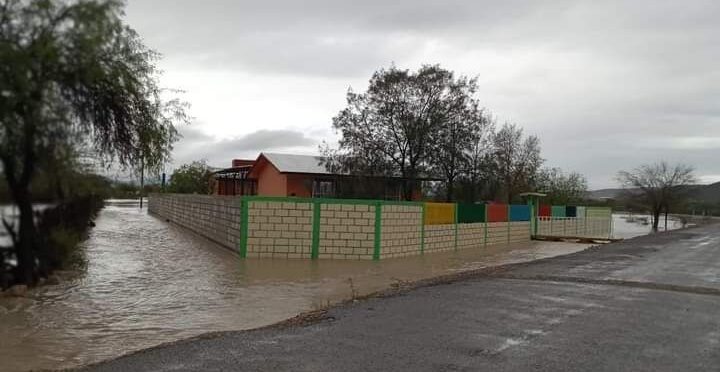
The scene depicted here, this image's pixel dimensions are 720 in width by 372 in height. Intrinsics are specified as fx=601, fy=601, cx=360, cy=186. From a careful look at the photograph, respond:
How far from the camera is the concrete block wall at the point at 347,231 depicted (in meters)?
17.7

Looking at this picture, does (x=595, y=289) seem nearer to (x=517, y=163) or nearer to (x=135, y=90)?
(x=135, y=90)

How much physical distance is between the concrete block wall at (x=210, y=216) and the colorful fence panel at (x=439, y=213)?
650 centimetres

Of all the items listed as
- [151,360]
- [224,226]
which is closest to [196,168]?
[224,226]

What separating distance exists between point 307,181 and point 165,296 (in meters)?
27.6

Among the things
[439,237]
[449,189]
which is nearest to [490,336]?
[439,237]

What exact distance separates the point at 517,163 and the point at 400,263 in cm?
3454

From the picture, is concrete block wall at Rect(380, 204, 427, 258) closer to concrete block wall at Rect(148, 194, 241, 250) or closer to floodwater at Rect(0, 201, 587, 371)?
floodwater at Rect(0, 201, 587, 371)

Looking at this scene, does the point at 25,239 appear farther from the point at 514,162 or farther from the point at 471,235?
the point at 514,162

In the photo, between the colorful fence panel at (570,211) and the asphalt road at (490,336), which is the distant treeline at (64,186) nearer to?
the asphalt road at (490,336)

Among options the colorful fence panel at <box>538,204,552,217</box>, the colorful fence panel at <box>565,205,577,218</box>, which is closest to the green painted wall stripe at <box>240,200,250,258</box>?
the colorful fence panel at <box>538,204,552,217</box>

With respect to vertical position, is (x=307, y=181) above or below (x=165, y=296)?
above

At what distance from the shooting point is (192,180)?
2288 inches

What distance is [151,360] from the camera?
620 cm

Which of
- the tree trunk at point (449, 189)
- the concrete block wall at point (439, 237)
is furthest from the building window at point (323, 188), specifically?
the concrete block wall at point (439, 237)
